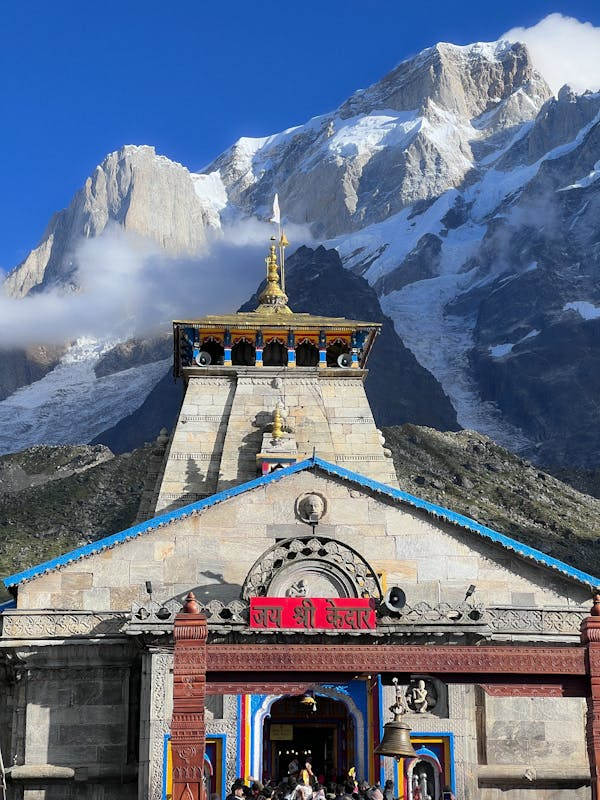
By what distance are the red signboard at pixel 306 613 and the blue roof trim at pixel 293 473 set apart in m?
6.44

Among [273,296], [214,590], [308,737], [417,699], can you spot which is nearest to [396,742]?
[417,699]

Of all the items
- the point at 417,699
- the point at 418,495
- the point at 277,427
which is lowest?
the point at 417,699

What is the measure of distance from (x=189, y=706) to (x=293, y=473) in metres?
12.4

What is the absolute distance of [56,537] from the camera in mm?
106562

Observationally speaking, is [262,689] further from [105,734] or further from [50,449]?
[50,449]

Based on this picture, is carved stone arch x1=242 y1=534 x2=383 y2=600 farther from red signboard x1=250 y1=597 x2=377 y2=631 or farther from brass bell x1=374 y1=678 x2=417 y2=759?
brass bell x1=374 y1=678 x2=417 y2=759

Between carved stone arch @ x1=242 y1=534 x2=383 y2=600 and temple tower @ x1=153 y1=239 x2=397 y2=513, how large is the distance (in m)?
8.65

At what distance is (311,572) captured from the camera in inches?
1277

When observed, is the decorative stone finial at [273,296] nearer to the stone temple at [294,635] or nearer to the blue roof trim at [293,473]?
the blue roof trim at [293,473]

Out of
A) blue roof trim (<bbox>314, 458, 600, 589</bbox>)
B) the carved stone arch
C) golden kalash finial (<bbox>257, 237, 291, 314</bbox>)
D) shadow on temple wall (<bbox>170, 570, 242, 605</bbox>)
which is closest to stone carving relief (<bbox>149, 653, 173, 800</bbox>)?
shadow on temple wall (<bbox>170, 570, 242, 605</bbox>)

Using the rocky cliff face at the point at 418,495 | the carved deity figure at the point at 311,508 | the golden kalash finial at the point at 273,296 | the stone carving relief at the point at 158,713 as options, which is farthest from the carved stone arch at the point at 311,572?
the rocky cliff face at the point at 418,495

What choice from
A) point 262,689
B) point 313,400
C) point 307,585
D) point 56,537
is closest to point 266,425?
point 313,400

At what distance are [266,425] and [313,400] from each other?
7.95ft

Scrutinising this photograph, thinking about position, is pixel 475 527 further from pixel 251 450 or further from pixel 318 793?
pixel 251 450
